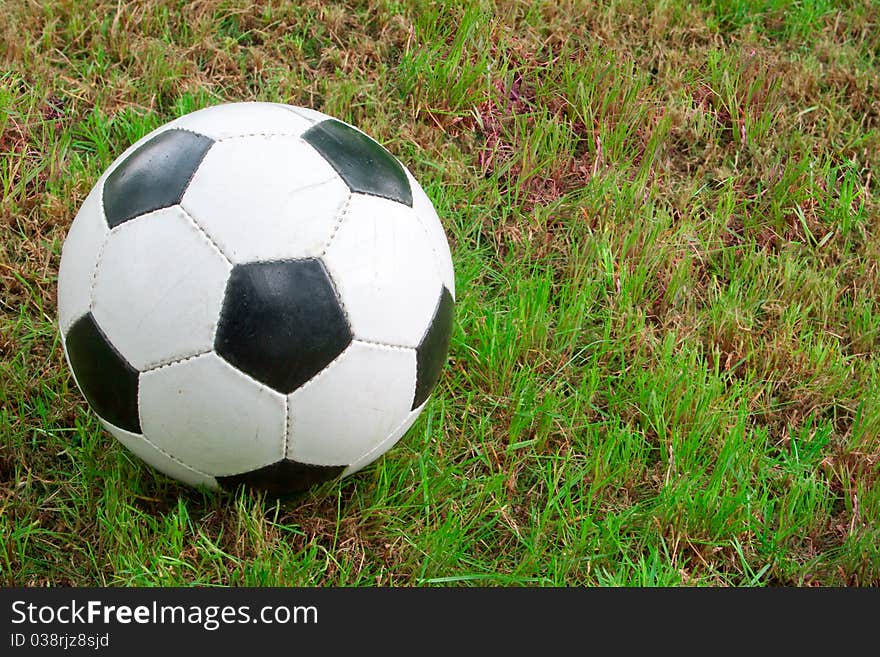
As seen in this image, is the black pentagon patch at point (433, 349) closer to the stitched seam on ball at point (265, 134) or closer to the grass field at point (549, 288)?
the grass field at point (549, 288)

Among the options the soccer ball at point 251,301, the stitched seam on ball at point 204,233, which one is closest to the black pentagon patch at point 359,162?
the soccer ball at point 251,301

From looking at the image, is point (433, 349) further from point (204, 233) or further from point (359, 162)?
point (204, 233)

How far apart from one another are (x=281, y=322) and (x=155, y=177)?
0.50 metres

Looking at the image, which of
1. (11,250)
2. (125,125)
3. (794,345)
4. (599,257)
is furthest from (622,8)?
(11,250)

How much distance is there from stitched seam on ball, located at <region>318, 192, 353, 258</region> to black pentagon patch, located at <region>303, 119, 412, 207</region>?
5 centimetres

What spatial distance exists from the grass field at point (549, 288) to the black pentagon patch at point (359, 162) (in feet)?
2.54

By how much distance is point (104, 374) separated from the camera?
246cm

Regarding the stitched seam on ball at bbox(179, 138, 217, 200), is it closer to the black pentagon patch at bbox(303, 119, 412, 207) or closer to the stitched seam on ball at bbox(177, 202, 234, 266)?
the stitched seam on ball at bbox(177, 202, 234, 266)

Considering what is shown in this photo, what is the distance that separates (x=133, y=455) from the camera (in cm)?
291

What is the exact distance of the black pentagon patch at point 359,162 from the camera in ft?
8.30

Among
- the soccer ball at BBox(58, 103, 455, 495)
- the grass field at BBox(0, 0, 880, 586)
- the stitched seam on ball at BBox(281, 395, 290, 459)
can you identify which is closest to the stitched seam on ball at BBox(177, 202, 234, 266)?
the soccer ball at BBox(58, 103, 455, 495)

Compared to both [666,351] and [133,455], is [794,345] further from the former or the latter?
[133,455]

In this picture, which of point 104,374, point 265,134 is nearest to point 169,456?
point 104,374

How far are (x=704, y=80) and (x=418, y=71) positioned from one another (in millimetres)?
1245
